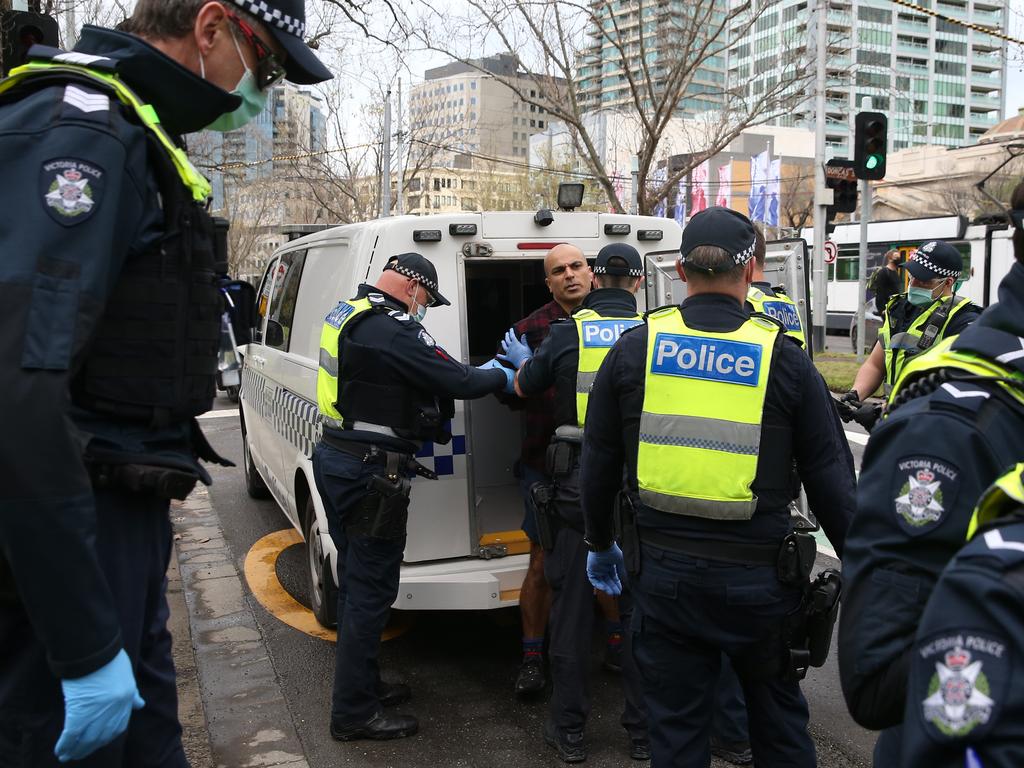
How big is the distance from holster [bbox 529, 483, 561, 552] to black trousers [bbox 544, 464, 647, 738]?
0.03 m

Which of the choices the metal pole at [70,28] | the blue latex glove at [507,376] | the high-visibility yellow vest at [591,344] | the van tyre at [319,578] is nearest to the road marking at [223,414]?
the metal pole at [70,28]

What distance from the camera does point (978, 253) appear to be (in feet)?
68.5

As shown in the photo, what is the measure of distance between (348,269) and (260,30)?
2466 mm

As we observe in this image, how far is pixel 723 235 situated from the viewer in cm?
276

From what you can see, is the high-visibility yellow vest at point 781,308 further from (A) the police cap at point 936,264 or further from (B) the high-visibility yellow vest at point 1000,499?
(B) the high-visibility yellow vest at point 1000,499

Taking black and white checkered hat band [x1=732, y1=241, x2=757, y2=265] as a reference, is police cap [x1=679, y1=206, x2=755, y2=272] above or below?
above

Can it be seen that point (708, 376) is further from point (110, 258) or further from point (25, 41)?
point (25, 41)

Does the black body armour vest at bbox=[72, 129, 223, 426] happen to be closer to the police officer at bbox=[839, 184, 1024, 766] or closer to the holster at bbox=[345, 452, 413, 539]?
the police officer at bbox=[839, 184, 1024, 766]

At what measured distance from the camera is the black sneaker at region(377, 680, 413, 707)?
162 inches

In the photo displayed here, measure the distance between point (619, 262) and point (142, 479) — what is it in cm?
262

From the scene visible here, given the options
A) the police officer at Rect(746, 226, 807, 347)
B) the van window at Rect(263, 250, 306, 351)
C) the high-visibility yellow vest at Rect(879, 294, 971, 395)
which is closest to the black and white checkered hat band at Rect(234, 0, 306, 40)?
the police officer at Rect(746, 226, 807, 347)

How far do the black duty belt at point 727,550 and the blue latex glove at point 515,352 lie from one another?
5.49 feet

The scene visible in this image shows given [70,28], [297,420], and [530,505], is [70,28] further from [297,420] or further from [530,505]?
[530,505]

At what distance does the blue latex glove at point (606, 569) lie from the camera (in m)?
3.31
